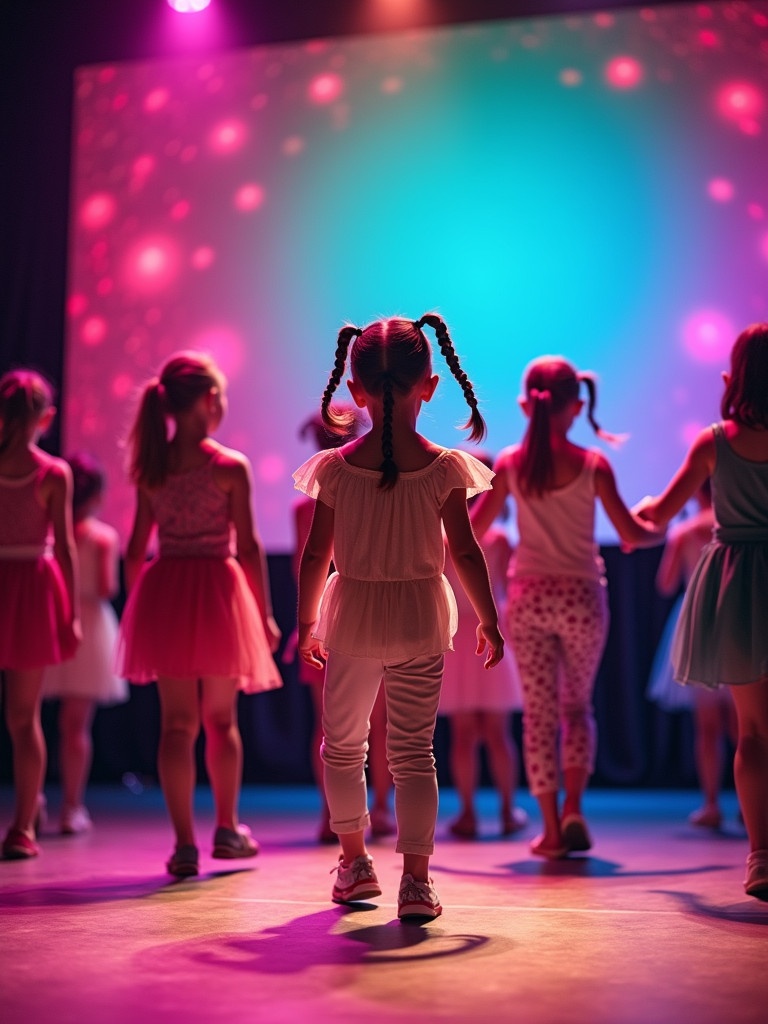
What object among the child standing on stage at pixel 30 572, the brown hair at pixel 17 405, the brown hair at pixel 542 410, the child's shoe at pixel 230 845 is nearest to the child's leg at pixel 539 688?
the brown hair at pixel 542 410

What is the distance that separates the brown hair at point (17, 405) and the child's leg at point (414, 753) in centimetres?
167

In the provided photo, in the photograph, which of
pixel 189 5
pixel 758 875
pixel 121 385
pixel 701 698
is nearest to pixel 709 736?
pixel 701 698

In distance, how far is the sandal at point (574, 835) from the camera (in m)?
3.66

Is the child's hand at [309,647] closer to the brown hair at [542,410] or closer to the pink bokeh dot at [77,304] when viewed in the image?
the brown hair at [542,410]

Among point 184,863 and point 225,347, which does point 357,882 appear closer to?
point 184,863

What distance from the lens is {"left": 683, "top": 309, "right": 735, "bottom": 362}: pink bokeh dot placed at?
17.6 ft

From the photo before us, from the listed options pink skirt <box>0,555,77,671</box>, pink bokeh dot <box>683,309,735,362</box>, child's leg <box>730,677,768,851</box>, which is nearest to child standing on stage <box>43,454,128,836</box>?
pink skirt <box>0,555,77,671</box>

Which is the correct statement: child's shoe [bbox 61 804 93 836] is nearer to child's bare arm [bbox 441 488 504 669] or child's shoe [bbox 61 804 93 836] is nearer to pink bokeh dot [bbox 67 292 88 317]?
child's bare arm [bbox 441 488 504 669]

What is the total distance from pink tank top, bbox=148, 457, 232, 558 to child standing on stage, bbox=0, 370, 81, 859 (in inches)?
17.0

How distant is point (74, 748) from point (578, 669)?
196 cm

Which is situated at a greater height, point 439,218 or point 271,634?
point 439,218

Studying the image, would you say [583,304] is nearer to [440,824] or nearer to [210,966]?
[440,824]

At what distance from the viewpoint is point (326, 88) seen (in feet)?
19.5

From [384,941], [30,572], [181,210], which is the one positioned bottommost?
[384,941]
